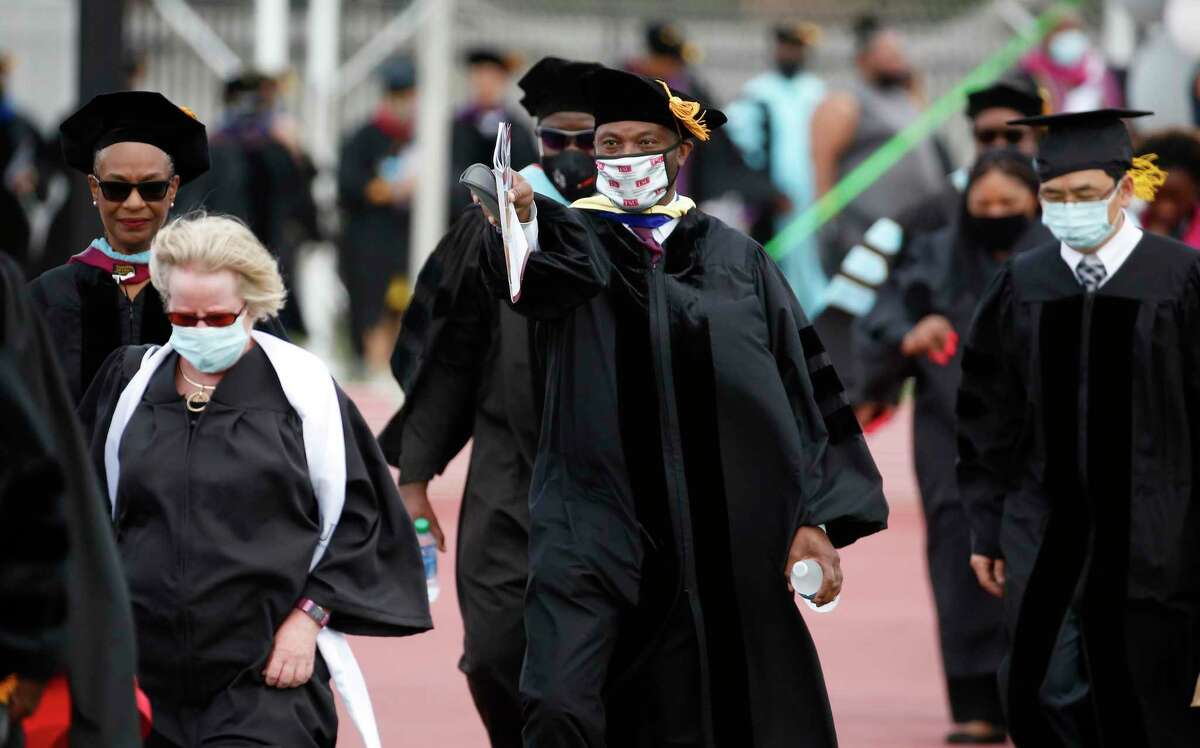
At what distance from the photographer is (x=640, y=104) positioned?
703cm

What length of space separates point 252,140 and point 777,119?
363 cm

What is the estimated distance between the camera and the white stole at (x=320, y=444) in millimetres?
6547

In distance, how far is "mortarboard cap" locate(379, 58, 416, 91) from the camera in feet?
68.9

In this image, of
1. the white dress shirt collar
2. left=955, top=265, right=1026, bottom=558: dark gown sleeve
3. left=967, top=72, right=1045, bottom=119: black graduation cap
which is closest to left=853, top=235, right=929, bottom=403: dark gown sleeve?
left=967, top=72, right=1045, bottom=119: black graduation cap

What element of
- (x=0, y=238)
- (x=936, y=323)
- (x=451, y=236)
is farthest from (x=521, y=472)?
(x=0, y=238)

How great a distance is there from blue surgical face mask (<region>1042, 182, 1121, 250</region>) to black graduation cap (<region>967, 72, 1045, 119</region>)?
9.21ft

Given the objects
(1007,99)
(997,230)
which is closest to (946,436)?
(997,230)

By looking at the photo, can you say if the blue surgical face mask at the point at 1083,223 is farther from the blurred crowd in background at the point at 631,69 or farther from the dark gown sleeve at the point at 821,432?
the blurred crowd in background at the point at 631,69

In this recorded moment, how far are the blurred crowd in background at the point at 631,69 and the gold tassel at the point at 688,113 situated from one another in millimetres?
6845

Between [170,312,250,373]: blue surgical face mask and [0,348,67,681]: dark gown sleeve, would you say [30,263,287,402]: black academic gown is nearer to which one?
[170,312,250,373]: blue surgical face mask

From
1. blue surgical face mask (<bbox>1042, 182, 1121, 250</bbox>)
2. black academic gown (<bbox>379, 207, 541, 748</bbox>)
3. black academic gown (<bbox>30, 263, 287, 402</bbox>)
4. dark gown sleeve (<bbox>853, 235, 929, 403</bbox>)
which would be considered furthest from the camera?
dark gown sleeve (<bbox>853, 235, 929, 403</bbox>)

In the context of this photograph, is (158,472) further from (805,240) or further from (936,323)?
(805,240)

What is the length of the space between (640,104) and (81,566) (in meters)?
2.24

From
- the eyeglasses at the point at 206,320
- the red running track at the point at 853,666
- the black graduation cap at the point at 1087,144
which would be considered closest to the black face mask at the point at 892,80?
the red running track at the point at 853,666
